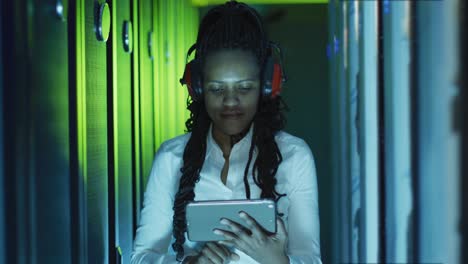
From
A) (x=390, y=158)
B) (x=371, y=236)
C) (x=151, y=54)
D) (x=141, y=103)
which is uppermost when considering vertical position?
(x=151, y=54)

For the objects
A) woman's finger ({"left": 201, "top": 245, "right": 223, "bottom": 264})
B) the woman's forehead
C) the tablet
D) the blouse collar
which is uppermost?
the woman's forehead

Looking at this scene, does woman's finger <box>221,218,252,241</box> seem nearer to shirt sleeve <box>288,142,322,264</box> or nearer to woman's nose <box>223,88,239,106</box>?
shirt sleeve <box>288,142,322,264</box>

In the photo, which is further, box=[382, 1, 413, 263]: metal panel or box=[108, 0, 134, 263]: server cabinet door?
box=[108, 0, 134, 263]: server cabinet door

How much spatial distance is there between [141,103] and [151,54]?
23cm

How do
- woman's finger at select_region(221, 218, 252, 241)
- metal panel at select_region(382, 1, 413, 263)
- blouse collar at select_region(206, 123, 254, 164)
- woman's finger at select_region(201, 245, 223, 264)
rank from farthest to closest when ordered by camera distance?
blouse collar at select_region(206, 123, 254, 164), woman's finger at select_region(201, 245, 223, 264), woman's finger at select_region(221, 218, 252, 241), metal panel at select_region(382, 1, 413, 263)

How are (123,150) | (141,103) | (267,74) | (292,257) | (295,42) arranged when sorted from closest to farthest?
(292,257)
(267,74)
(123,150)
(141,103)
(295,42)

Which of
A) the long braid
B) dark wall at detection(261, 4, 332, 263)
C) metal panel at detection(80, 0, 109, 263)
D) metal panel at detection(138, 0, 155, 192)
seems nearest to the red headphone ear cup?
the long braid

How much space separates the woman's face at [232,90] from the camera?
5.03ft

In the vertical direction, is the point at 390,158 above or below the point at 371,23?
below

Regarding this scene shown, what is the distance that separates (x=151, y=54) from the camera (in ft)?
7.39

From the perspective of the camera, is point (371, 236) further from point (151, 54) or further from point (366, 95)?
point (151, 54)

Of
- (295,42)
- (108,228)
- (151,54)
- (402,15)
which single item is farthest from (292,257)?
(295,42)

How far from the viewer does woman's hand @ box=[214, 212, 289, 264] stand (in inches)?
49.9

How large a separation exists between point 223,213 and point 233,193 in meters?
0.29
